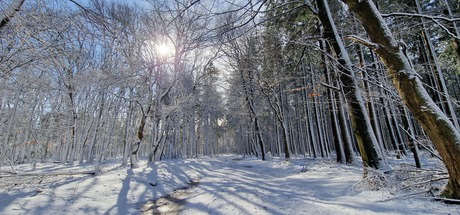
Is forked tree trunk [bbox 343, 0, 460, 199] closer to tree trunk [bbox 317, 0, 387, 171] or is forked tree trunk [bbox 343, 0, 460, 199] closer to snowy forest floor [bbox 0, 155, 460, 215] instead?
snowy forest floor [bbox 0, 155, 460, 215]

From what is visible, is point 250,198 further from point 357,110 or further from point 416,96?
point 416,96

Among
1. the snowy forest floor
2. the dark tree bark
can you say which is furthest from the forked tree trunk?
the dark tree bark

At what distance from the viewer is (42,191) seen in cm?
552

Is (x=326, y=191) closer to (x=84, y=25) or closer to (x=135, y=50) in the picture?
(x=84, y=25)

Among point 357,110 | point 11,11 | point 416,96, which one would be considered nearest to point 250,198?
point 357,110

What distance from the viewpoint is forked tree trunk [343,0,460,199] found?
258cm

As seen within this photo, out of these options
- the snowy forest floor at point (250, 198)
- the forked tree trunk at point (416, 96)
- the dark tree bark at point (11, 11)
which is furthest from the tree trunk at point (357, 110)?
the dark tree bark at point (11, 11)

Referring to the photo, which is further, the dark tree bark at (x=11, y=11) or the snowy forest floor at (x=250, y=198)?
the dark tree bark at (x=11, y=11)

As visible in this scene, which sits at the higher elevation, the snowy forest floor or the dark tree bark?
the dark tree bark

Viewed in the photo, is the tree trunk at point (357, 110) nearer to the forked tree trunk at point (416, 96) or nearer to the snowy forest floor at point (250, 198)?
the snowy forest floor at point (250, 198)

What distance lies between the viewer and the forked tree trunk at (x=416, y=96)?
8.48 feet

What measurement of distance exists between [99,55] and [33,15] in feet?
51.0

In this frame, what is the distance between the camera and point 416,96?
2.81 metres

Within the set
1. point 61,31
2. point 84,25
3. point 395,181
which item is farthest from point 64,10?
point 395,181
